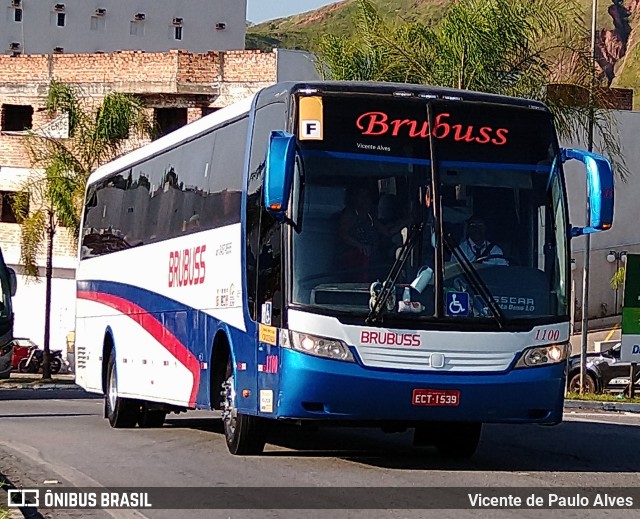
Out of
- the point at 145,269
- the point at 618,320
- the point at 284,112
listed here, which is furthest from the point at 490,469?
the point at 618,320

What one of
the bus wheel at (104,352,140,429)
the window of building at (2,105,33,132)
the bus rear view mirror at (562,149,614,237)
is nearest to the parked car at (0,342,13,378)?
the bus wheel at (104,352,140,429)

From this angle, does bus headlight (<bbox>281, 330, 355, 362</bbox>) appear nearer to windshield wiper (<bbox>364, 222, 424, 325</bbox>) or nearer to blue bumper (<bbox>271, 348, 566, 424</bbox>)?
blue bumper (<bbox>271, 348, 566, 424</bbox>)

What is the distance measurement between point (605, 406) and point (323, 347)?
51.2ft

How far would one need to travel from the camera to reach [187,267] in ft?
50.4

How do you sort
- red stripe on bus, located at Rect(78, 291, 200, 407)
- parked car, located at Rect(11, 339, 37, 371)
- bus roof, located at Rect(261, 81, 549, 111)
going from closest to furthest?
bus roof, located at Rect(261, 81, 549, 111)
red stripe on bus, located at Rect(78, 291, 200, 407)
parked car, located at Rect(11, 339, 37, 371)

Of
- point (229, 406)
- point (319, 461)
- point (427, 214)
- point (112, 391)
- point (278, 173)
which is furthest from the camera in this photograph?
point (112, 391)

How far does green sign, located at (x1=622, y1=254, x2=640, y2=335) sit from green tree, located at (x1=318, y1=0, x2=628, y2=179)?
132 inches

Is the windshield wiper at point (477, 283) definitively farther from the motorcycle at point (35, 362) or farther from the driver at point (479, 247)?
the motorcycle at point (35, 362)

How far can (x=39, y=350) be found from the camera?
162 feet

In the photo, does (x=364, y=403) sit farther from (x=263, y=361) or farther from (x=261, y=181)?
(x=261, y=181)

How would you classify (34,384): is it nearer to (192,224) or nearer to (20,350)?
(20,350)

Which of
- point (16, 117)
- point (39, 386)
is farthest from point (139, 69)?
point (39, 386)

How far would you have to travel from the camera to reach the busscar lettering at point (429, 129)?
12289 millimetres

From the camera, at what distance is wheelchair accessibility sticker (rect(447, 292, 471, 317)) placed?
11.9 metres
